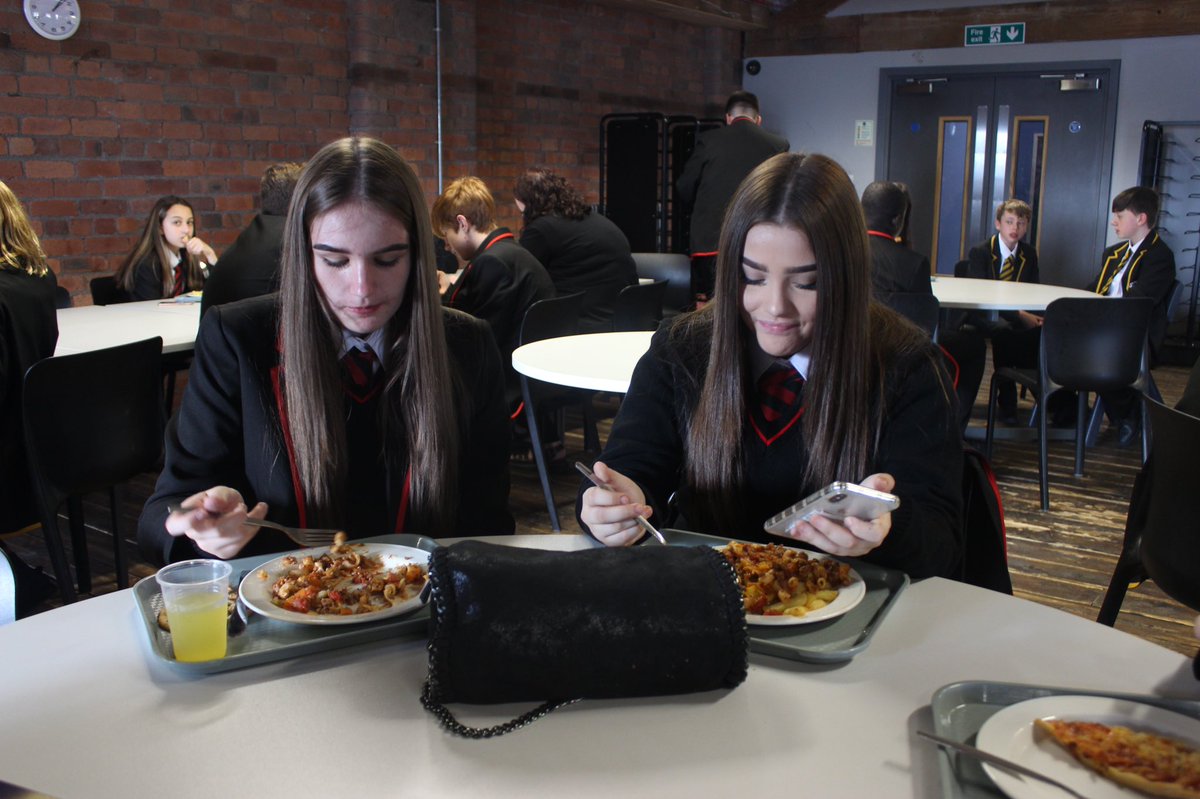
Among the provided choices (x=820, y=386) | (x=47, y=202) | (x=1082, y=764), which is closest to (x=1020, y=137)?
(x=47, y=202)

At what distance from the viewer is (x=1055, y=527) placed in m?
3.80

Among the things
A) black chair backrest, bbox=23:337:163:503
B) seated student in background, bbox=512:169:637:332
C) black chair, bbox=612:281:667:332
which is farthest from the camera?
seated student in background, bbox=512:169:637:332

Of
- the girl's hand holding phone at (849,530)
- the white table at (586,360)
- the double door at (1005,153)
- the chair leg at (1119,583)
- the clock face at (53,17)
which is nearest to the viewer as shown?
the girl's hand holding phone at (849,530)

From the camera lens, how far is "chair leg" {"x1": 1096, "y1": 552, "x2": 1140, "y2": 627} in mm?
2107

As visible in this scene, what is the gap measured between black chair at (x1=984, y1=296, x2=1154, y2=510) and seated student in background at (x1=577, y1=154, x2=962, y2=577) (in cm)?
263

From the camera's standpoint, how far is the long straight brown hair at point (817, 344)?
4.78ft

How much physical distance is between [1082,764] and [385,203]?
1.13m

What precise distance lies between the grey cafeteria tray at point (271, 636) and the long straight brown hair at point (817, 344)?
1.81 feet

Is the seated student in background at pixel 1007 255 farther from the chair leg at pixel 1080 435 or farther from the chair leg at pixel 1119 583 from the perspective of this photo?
the chair leg at pixel 1119 583

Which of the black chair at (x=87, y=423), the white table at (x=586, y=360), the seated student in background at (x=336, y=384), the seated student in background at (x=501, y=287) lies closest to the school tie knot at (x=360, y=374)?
the seated student in background at (x=336, y=384)

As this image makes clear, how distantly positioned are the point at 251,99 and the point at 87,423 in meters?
3.44

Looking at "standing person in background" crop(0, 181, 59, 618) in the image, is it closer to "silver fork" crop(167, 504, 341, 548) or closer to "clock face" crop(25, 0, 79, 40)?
"silver fork" crop(167, 504, 341, 548)

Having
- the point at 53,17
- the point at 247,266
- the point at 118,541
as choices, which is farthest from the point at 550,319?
the point at 53,17

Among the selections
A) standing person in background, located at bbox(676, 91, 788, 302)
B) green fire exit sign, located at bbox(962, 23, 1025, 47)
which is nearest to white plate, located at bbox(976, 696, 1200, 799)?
standing person in background, located at bbox(676, 91, 788, 302)
